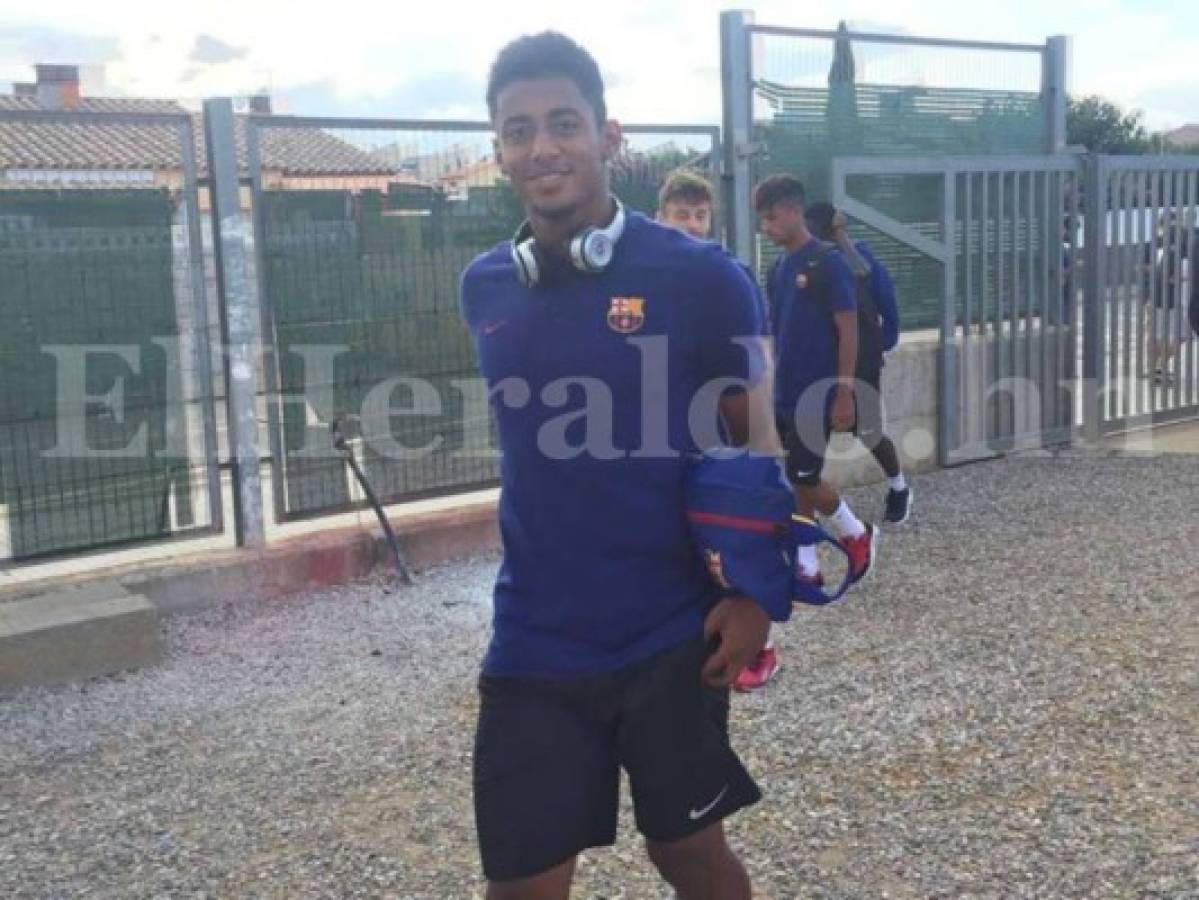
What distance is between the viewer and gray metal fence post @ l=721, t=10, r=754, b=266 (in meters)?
8.90

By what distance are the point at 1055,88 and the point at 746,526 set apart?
9797mm

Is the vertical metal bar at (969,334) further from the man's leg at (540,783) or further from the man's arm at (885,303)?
the man's leg at (540,783)

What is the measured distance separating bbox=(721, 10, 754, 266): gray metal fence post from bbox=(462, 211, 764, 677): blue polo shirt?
635 cm

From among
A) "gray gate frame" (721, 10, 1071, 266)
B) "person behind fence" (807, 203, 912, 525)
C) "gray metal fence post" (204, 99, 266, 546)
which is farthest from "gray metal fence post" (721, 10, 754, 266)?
"gray metal fence post" (204, 99, 266, 546)

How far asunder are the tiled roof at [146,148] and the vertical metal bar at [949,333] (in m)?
4.46

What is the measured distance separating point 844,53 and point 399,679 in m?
6.02

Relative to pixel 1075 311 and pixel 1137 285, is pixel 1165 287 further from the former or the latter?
pixel 1075 311

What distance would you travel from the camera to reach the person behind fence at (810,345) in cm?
702

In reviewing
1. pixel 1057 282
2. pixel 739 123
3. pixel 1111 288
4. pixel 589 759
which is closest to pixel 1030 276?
pixel 1057 282

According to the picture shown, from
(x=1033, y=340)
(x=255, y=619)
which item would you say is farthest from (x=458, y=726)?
(x=1033, y=340)

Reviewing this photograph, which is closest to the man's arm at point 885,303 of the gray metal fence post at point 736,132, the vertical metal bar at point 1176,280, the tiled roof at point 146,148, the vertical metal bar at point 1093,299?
the gray metal fence post at point 736,132

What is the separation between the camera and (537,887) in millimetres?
2633

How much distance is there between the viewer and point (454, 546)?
7758mm

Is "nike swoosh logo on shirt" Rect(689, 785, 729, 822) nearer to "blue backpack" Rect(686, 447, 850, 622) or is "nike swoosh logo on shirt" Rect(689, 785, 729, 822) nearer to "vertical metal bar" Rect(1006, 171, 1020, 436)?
"blue backpack" Rect(686, 447, 850, 622)
